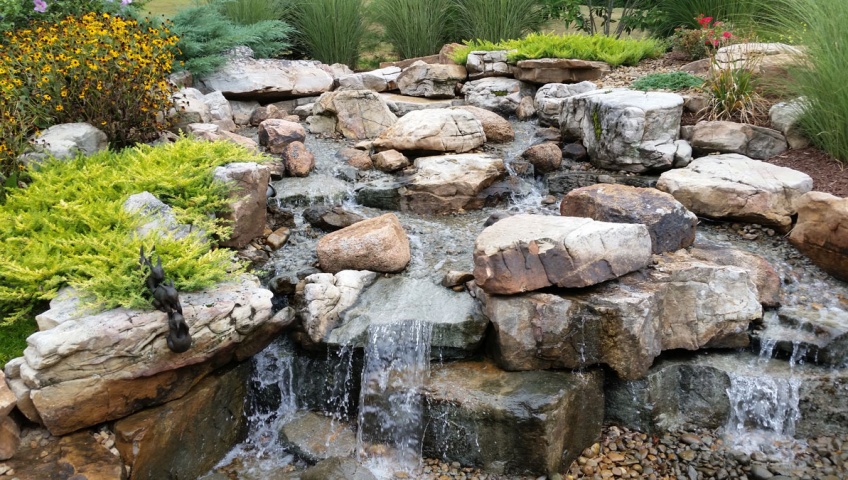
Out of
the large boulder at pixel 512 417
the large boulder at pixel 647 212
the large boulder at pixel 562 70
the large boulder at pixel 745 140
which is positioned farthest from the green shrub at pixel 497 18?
the large boulder at pixel 512 417

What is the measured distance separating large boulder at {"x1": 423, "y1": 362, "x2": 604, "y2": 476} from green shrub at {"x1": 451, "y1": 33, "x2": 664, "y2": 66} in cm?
648

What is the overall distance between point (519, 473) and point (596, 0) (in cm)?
1179

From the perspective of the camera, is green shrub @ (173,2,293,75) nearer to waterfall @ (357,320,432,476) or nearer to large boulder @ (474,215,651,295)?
waterfall @ (357,320,432,476)

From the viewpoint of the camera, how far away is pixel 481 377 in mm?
4820

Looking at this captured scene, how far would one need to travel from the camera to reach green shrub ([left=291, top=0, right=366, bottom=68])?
1183cm

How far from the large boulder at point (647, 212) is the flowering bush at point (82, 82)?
4.74 m

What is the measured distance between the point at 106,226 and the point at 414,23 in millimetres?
8824

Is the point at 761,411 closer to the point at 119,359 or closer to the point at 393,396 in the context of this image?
the point at 393,396

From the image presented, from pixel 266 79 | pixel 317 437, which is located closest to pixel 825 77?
pixel 317 437

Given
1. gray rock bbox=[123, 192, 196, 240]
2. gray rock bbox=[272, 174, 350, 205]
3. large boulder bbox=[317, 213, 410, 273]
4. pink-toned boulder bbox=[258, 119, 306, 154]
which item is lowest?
large boulder bbox=[317, 213, 410, 273]

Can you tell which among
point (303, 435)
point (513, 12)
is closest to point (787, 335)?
point (303, 435)

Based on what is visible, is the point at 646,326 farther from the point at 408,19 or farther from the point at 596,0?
the point at 596,0

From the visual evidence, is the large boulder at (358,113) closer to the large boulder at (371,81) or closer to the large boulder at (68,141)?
the large boulder at (371,81)

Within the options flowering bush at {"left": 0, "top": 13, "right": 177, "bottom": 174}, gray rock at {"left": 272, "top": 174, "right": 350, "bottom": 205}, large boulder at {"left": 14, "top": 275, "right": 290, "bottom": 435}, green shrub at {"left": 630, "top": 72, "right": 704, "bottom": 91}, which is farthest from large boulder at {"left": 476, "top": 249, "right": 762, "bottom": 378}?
flowering bush at {"left": 0, "top": 13, "right": 177, "bottom": 174}
